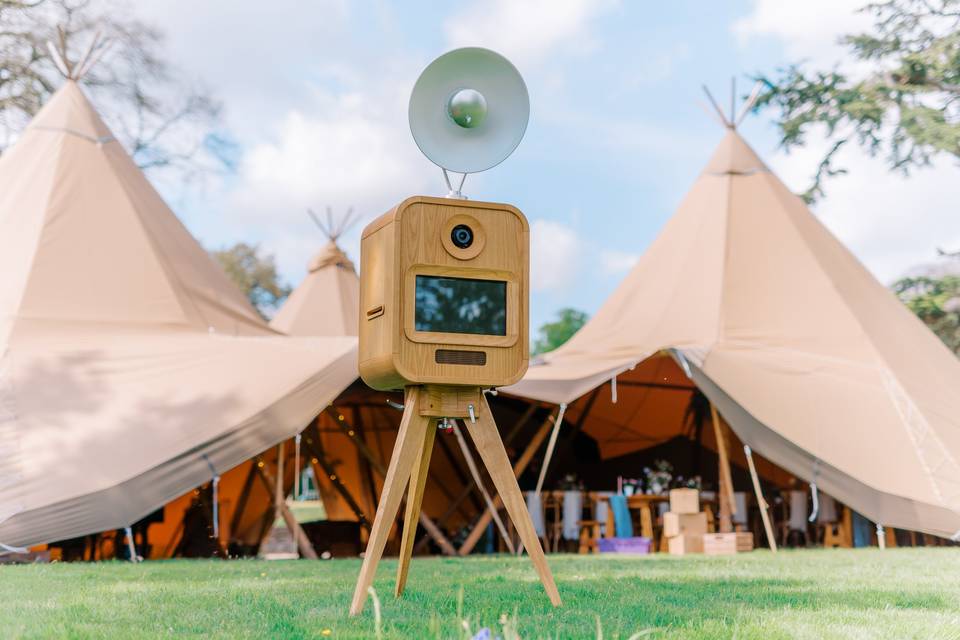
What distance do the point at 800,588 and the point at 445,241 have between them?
2.07 m

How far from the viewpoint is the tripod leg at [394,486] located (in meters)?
2.99

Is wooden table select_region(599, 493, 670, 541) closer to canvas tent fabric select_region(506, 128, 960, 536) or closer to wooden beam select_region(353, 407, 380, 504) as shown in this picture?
canvas tent fabric select_region(506, 128, 960, 536)

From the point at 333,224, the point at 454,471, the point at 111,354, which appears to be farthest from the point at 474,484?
the point at 333,224

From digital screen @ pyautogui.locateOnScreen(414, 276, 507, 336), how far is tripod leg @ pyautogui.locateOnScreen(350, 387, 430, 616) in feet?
0.77

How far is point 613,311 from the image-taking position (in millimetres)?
9203

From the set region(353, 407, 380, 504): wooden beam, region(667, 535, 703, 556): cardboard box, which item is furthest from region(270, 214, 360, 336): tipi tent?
region(667, 535, 703, 556): cardboard box

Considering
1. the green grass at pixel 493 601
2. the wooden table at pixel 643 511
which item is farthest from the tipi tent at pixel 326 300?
the green grass at pixel 493 601

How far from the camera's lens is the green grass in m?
2.76

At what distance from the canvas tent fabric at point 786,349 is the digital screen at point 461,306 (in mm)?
4032

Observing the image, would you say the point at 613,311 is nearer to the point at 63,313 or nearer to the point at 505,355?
the point at 63,313

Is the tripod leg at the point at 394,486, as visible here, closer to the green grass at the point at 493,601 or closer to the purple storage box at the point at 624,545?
the green grass at the point at 493,601

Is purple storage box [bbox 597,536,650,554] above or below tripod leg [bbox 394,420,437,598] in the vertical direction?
below

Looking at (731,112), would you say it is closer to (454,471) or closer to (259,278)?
(454,471)

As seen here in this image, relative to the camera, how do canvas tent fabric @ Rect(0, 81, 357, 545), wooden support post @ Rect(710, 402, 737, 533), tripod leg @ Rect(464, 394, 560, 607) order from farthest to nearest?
wooden support post @ Rect(710, 402, 737, 533)
canvas tent fabric @ Rect(0, 81, 357, 545)
tripod leg @ Rect(464, 394, 560, 607)
